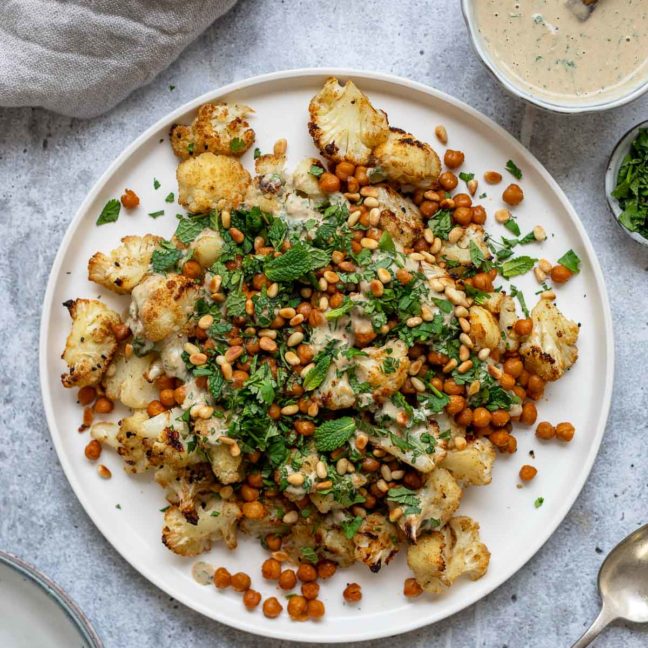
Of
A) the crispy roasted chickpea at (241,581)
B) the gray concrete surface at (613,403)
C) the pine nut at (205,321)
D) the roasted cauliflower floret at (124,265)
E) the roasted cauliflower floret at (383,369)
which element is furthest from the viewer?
the gray concrete surface at (613,403)

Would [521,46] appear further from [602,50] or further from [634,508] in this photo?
[634,508]

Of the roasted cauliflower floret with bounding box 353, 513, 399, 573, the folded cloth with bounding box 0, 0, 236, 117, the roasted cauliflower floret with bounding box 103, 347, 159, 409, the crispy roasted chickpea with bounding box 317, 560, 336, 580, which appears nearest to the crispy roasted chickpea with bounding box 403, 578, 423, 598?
the roasted cauliflower floret with bounding box 353, 513, 399, 573

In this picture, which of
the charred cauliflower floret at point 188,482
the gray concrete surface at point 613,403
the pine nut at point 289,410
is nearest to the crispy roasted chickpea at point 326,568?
the gray concrete surface at point 613,403

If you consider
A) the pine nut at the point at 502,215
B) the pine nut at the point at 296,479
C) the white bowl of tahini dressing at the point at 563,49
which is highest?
the white bowl of tahini dressing at the point at 563,49

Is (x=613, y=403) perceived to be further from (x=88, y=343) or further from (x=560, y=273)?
(x=88, y=343)

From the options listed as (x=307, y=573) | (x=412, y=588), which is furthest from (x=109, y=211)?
(x=412, y=588)

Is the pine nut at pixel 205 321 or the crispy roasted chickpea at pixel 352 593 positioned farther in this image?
the crispy roasted chickpea at pixel 352 593

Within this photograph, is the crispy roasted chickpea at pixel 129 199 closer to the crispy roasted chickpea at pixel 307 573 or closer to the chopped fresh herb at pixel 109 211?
the chopped fresh herb at pixel 109 211
